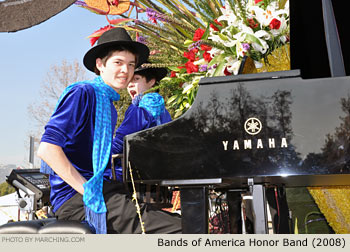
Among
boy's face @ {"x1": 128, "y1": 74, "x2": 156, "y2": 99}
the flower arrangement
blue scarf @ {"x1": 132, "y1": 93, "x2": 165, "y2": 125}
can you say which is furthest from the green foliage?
the flower arrangement

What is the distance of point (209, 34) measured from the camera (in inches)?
95.0

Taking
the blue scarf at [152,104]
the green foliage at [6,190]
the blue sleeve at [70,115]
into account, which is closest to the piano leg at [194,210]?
the blue sleeve at [70,115]

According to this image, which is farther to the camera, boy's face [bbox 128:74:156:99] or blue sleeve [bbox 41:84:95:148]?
boy's face [bbox 128:74:156:99]

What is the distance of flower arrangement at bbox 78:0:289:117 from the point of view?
7.26 ft

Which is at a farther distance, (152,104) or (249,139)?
(152,104)

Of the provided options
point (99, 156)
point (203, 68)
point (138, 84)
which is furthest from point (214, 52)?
point (138, 84)

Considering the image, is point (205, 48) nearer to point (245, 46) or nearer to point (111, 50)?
point (245, 46)

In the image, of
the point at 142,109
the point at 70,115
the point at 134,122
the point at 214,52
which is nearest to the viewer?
the point at 70,115

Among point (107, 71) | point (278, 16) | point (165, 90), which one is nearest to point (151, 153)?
point (107, 71)

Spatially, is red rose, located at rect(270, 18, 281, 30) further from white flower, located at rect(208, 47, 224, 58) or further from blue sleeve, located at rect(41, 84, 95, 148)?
blue sleeve, located at rect(41, 84, 95, 148)

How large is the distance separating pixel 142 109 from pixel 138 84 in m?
0.53

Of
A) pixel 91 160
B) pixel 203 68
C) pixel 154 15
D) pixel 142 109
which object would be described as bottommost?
pixel 91 160

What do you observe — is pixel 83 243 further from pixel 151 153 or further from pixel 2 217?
pixel 2 217

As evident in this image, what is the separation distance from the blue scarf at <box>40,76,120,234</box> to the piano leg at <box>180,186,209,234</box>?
564mm
